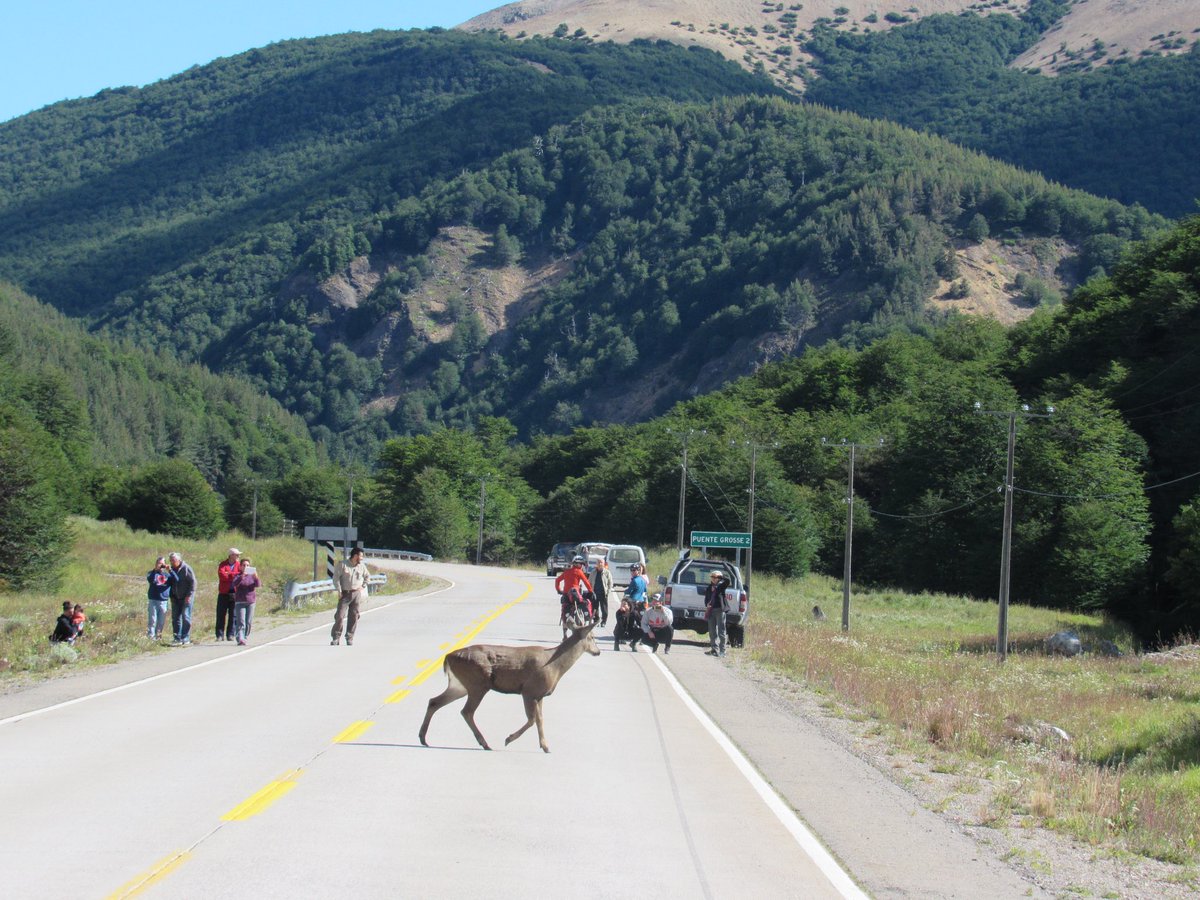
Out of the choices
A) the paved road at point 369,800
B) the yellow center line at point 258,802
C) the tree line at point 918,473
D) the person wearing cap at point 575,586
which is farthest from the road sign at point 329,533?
the yellow center line at point 258,802

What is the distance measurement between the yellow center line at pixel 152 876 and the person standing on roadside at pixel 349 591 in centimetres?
1599

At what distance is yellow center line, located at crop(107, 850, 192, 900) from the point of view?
6984 mm

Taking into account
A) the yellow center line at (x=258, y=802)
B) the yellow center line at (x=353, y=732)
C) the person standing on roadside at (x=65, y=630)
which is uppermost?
the yellow center line at (x=258, y=802)

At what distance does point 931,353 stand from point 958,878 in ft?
406

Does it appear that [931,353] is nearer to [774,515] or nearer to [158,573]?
[774,515]

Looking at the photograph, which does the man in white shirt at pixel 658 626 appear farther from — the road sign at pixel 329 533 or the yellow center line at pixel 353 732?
the road sign at pixel 329 533

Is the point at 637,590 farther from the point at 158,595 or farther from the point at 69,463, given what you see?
the point at 69,463

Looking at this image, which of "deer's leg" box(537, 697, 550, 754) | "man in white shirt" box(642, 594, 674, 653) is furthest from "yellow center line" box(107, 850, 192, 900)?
"man in white shirt" box(642, 594, 674, 653)

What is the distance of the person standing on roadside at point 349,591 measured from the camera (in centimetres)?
2386

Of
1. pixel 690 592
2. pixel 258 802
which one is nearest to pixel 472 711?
pixel 258 802

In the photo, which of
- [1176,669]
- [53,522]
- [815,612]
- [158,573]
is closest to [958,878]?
[158,573]

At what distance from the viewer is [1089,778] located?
483 inches

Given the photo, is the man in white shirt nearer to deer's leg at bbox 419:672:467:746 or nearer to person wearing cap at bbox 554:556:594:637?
person wearing cap at bbox 554:556:594:637

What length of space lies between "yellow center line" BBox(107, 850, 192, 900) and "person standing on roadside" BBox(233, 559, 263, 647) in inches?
664
